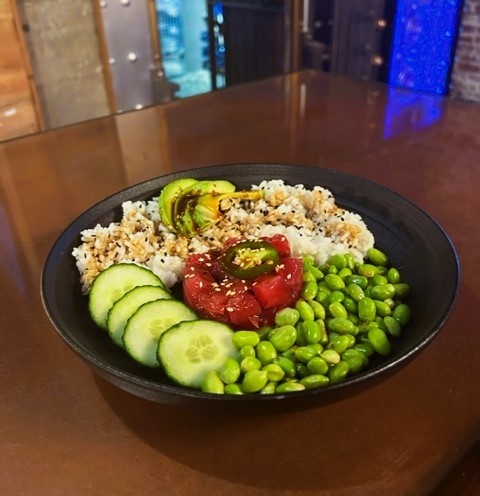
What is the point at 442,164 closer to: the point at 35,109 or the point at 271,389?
the point at 271,389

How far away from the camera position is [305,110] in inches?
100.0

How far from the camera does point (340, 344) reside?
1.00 meters

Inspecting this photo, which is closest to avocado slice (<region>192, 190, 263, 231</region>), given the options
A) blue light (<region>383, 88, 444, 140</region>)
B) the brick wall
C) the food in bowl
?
the food in bowl

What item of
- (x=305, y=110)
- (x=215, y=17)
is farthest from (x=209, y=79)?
(x=305, y=110)

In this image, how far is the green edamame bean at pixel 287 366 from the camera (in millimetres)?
953

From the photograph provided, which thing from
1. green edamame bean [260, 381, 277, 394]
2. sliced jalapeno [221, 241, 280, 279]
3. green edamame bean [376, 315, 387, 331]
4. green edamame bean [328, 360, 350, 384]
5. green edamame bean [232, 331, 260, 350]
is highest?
sliced jalapeno [221, 241, 280, 279]

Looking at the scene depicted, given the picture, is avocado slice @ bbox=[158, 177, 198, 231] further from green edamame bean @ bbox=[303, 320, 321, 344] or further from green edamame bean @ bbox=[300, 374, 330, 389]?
green edamame bean @ bbox=[300, 374, 330, 389]

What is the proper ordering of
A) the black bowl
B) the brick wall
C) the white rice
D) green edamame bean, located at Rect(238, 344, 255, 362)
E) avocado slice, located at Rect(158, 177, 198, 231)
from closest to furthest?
the black bowl < green edamame bean, located at Rect(238, 344, 255, 362) < the white rice < avocado slice, located at Rect(158, 177, 198, 231) < the brick wall

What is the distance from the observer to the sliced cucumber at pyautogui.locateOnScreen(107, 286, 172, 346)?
1.08m

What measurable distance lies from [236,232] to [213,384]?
1.89 ft

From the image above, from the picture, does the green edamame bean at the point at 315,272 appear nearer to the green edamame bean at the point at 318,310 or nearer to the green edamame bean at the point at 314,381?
the green edamame bean at the point at 318,310

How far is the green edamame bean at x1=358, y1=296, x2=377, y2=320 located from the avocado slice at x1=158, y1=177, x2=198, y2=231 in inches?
21.8

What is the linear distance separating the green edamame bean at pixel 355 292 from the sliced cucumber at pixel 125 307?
0.39m

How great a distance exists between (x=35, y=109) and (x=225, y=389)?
3741mm
